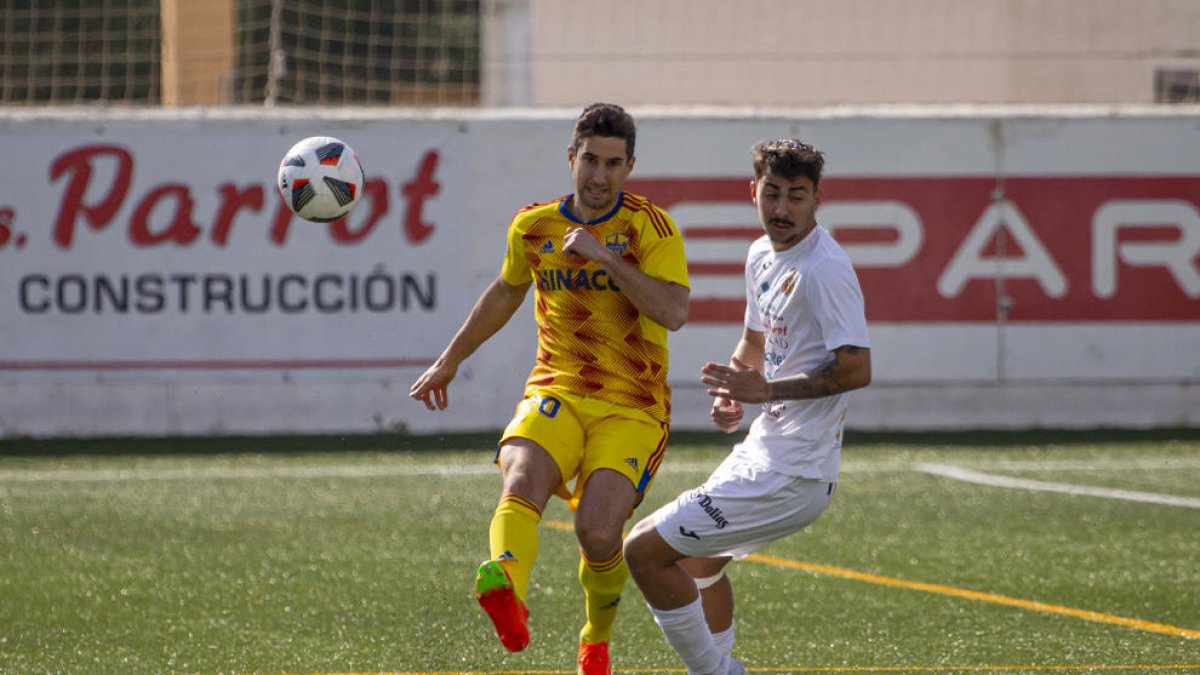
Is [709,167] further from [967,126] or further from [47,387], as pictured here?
[47,387]

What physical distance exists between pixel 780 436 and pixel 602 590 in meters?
0.95

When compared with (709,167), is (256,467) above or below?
below

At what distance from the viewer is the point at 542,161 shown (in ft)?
46.3

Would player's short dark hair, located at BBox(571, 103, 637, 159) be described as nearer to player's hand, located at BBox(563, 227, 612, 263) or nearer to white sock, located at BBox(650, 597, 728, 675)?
player's hand, located at BBox(563, 227, 612, 263)

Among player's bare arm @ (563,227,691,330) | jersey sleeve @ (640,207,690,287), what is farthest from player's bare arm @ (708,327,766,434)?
jersey sleeve @ (640,207,690,287)

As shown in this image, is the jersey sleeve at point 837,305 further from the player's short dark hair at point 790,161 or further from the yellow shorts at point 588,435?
the yellow shorts at point 588,435

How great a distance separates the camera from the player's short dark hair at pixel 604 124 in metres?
5.88

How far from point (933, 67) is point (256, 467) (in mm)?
7926

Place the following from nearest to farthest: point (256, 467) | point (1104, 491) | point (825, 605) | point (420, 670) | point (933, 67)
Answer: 1. point (420, 670)
2. point (825, 605)
3. point (1104, 491)
4. point (256, 467)
5. point (933, 67)

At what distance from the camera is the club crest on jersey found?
6.07 meters

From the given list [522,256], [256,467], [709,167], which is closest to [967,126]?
[709,167]

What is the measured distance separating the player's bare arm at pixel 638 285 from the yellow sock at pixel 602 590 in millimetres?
864

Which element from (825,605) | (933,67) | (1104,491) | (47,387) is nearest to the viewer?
(825,605)

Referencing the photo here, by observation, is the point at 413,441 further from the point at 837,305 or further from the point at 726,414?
the point at 837,305
